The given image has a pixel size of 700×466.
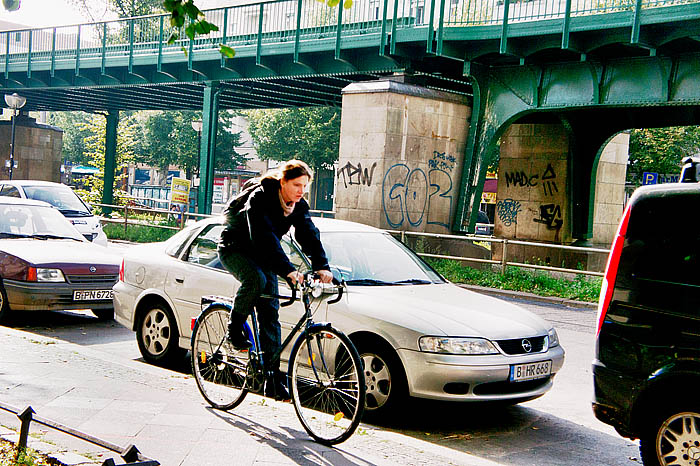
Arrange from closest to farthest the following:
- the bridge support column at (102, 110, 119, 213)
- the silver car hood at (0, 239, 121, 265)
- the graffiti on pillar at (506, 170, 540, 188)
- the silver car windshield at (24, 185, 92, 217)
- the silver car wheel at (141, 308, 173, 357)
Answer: the silver car wheel at (141, 308, 173, 357)
the silver car hood at (0, 239, 121, 265)
the silver car windshield at (24, 185, 92, 217)
the graffiti on pillar at (506, 170, 540, 188)
the bridge support column at (102, 110, 119, 213)

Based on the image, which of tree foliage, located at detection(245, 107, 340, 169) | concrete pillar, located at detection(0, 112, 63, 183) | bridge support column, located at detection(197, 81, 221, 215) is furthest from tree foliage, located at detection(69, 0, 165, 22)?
bridge support column, located at detection(197, 81, 221, 215)

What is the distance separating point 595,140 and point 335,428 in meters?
20.1

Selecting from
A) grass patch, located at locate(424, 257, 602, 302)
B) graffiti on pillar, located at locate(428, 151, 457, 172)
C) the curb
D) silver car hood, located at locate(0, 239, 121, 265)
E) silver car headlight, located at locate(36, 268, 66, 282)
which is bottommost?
the curb

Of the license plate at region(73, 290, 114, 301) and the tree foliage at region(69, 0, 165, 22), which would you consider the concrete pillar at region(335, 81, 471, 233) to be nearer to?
the license plate at region(73, 290, 114, 301)

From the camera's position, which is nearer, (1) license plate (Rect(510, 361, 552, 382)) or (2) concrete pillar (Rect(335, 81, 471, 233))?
(1) license plate (Rect(510, 361, 552, 382))

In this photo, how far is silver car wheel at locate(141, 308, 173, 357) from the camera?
7172mm

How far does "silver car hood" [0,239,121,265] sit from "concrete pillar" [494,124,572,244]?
15335mm

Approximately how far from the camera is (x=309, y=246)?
5117 mm

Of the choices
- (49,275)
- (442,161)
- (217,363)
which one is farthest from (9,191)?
(217,363)

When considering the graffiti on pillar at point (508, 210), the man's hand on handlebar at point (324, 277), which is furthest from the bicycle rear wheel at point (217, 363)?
the graffiti on pillar at point (508, 210)

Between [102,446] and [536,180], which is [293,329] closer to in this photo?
[102,446]

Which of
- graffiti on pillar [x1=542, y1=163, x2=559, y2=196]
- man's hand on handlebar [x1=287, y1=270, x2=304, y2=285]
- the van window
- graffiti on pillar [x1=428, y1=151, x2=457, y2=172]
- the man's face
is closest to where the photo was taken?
the van window

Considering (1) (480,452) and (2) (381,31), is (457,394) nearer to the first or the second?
(1) (480,452)

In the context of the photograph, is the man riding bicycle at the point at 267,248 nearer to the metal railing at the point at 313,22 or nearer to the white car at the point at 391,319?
the white car at the point at 391,319
